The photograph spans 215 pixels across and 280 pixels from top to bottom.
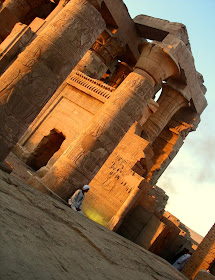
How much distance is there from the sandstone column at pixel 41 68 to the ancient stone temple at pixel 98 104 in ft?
0.06

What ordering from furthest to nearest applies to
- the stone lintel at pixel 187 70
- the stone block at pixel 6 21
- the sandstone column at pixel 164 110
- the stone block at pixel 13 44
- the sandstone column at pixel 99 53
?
1. the sandstone column at pixel 164 110
2. the sandstone column at pixel 99 53
3. the stone lintel at pixel 187 70
4. the stone block at pixel 13 44
5. the stone block at pixel 6 21

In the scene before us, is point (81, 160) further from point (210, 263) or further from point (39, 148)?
point (210, 263)

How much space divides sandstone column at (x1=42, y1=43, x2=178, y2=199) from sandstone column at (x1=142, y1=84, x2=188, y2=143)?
6298 mm

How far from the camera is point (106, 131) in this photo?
22.6 feet

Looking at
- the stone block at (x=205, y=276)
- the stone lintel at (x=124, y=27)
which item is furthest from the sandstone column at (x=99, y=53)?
the stone block at (x=205, y=276)

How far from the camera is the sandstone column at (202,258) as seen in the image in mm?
8523

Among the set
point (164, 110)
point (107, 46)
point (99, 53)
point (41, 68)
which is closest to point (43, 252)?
point (41, 68)

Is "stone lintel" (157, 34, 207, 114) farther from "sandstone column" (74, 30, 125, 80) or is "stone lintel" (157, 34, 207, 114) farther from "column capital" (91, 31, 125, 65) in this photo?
"sandstone column" (74, 30, 125, 80)

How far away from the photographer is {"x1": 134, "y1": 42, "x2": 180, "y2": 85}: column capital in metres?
7.52

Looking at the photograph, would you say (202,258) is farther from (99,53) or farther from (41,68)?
(99,53)

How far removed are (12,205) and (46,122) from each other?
913 centimetres

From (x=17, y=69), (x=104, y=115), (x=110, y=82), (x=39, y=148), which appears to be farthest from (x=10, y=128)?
(x=110, y=82)

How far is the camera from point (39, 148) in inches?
427

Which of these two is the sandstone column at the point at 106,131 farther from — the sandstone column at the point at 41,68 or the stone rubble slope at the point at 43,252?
the stone rubble slope at the point at 43,252
